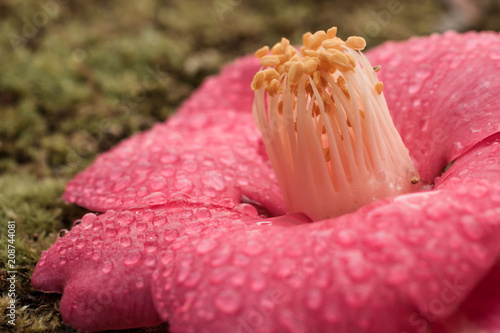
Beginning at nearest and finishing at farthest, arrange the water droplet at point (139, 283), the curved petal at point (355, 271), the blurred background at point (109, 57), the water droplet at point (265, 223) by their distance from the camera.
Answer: the curved petal at point (355, 271), the water droplet at point (139, 283), the water droplet at point (265, 223), the blurred background at point (109, 57)

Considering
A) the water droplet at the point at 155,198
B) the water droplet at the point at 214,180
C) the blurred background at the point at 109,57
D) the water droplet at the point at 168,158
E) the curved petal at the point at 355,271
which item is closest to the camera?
the curved petal at the point at 355,271

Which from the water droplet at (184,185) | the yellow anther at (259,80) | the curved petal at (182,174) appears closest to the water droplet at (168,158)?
the curved petal at (182,174)

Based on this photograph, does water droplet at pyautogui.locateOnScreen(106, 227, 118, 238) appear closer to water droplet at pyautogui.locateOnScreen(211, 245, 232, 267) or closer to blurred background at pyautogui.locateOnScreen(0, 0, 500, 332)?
water droplet at pyautogui.locateOnScreen(211, 245, 232, 267)

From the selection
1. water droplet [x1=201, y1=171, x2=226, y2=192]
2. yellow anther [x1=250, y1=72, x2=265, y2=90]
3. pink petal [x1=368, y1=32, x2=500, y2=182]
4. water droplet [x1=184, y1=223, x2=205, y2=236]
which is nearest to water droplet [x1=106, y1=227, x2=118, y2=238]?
water droplet [x1=184, y1=223, x2=205, y2=236]

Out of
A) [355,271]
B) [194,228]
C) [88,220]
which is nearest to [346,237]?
[355,271]

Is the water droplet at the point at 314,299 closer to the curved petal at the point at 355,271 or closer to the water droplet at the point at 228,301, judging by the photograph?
the curved petal at the point at 355,271
